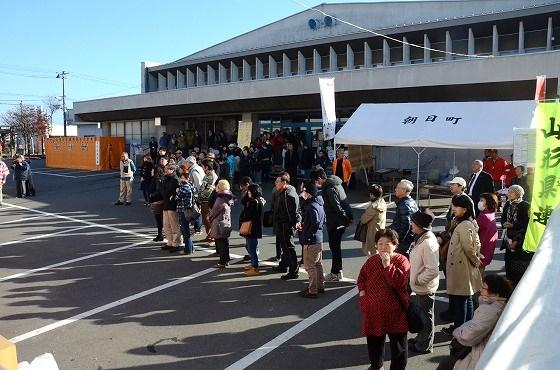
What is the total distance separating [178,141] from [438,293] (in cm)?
2349

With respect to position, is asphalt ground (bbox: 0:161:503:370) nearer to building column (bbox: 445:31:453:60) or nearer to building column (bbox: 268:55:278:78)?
building column (bbox: 445:31:453:60)

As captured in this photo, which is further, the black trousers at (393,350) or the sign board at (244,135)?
the sign board at (244,135)

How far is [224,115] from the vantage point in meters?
28.5

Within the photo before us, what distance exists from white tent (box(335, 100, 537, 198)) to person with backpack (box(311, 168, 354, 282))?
5.22m

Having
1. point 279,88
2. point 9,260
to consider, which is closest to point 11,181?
point 279,88

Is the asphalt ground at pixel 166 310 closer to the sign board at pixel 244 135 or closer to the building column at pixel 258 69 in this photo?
the sign board at pixel 244 135

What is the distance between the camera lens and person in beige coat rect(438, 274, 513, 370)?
3.54 metres

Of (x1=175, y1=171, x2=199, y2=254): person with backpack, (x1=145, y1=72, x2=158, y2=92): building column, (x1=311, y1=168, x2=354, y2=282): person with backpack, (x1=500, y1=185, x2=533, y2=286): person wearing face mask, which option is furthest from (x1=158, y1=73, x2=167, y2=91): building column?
(x1=500, y1=185, x2=533, y2=286): person wearing face mask

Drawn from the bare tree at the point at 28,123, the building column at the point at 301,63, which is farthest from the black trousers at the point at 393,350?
Result: the bare tree at the point at 28,123

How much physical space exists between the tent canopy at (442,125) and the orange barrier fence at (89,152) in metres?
18.8

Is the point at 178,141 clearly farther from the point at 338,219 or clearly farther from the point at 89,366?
the point at 89,366

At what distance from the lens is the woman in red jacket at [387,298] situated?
Answer: 4438 mm

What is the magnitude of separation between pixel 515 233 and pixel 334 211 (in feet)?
8.42

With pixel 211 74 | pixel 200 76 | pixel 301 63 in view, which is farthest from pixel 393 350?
pixel 200 76
